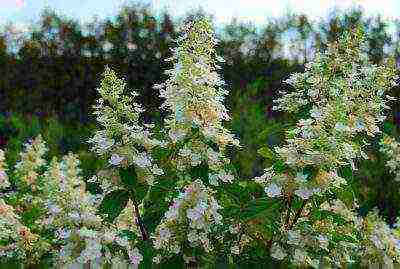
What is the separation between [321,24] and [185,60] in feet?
53.9

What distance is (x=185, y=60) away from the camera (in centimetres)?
361

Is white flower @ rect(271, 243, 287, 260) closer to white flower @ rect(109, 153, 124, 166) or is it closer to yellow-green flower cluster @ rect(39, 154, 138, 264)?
yellow-green flower cluster @ rect(39, 154, 138, 264)

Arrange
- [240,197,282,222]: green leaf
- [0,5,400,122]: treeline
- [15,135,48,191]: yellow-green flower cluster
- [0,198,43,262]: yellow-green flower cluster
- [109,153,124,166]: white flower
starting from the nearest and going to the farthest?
[240,197,282,222]: green leaf < [109,153,124,166]: white flower < [0,198,43,262]: yellow-green flower cluster < [15,135,48,191]: yellow-green flower cluster < [0,5,400,122]: treeline

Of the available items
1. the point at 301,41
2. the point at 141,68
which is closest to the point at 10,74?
the point at 141,68

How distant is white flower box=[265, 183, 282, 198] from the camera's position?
3.53 m

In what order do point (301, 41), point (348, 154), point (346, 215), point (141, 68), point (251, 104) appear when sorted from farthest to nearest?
point (301, 41) → point (141, 68) → point (251, 104) → point (346, 215) → point (348, 154)

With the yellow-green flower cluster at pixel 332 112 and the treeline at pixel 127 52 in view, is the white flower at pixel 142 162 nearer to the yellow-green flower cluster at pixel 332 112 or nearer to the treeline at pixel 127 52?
the yellow-green flower cluster at pixel 332 112

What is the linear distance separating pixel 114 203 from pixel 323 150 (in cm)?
89

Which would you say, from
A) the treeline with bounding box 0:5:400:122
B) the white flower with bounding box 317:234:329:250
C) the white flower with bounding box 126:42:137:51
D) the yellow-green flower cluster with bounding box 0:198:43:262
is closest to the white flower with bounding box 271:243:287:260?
the white flower with bounding box 317:234:329:250

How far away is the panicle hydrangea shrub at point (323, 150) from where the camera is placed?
3.55 meters

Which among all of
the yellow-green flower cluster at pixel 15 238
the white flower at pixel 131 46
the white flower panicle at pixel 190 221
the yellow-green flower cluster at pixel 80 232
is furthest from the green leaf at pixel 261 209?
the white flower at pixel 131 46

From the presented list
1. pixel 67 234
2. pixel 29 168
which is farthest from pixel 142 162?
pixel 29 168

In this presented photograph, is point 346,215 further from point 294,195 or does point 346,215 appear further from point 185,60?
point 185,60

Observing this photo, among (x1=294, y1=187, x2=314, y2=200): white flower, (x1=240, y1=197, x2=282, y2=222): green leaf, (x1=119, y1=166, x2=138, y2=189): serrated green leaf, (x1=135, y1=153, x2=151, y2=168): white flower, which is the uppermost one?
(x1=135, y1=153, x2=151, y2=168): white flower
